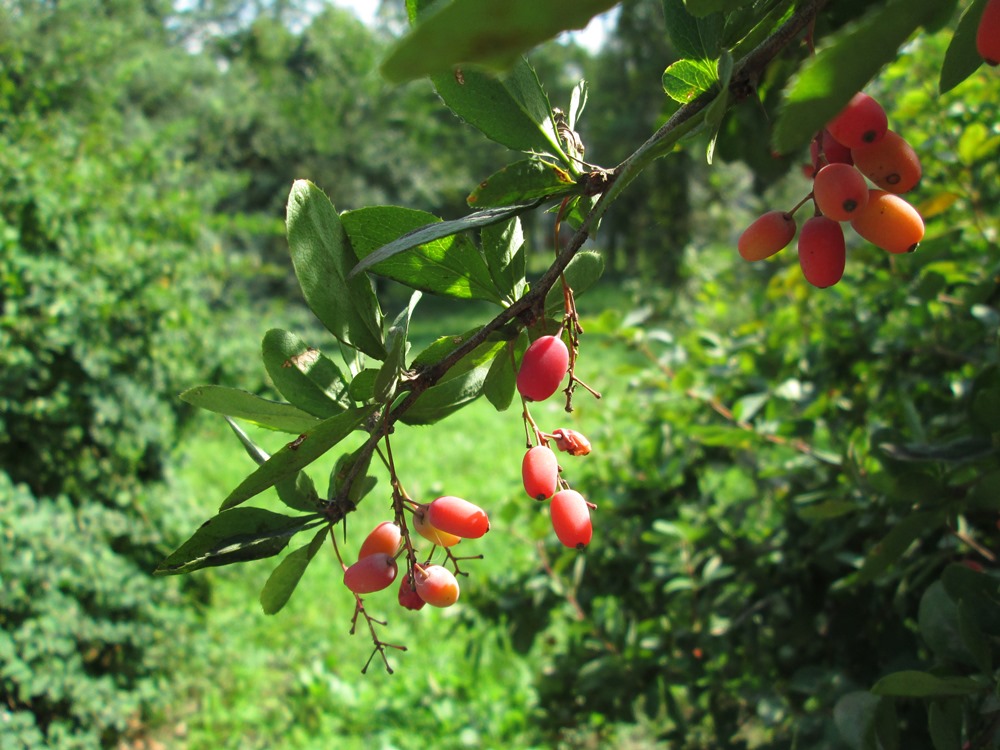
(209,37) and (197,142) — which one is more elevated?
(209,37)

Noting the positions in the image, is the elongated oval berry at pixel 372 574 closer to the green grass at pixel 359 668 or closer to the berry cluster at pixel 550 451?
the berry cluster at pixel 550 451

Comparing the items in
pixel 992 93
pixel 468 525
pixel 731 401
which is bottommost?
pixel 468 525

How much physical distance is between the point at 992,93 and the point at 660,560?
40.1 inches

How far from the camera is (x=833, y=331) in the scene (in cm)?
149

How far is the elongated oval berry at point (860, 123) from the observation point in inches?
15.7

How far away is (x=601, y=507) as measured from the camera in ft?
4.86

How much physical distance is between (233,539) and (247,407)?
0.08 metres

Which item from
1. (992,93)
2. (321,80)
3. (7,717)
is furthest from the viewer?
(321,80)

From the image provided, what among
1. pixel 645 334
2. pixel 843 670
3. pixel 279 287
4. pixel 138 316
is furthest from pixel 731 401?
pixel 279 287

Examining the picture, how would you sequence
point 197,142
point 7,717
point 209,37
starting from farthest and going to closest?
point 209,37 < point 197,142 < point 7,717

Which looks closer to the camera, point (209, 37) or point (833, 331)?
point (833, 331)

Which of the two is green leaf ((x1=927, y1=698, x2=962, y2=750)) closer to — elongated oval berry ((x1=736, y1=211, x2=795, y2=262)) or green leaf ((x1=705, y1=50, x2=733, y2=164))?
elongated oval berry ((x1=736, y1=211, x2=795, y2=262))

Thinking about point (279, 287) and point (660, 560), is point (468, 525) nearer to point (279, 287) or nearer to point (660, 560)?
point (660, 560)

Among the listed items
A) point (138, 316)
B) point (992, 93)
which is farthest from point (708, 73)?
point (138, 316)
